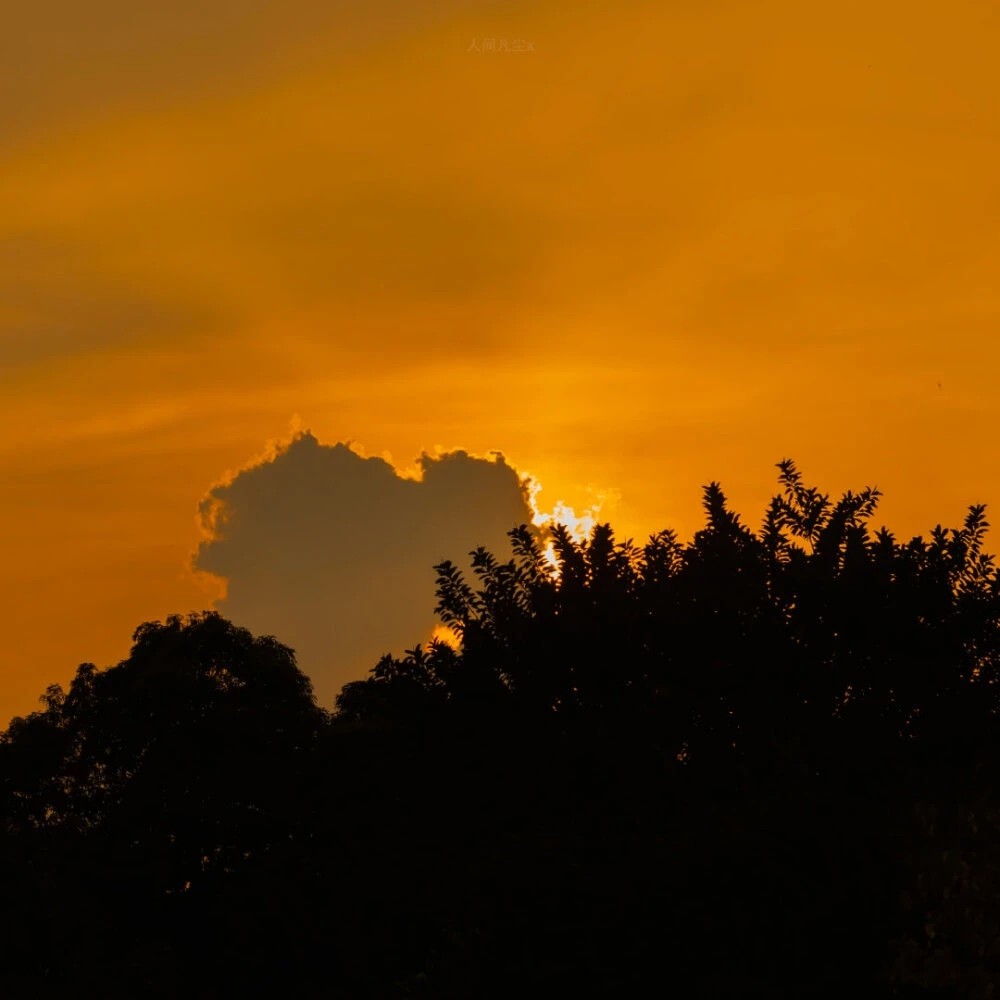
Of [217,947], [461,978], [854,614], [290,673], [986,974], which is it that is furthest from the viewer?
[290,673]

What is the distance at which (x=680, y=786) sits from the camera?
23.5m

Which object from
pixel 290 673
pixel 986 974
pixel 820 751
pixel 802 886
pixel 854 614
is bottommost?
pixel 986 974

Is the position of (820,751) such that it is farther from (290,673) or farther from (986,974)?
(290,673)

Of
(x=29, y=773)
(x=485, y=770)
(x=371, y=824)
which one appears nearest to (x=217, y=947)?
(x=29, y=773)

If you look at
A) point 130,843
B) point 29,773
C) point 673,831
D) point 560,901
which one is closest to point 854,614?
point 673,831

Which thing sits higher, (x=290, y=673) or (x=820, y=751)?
(x=290, y=673)

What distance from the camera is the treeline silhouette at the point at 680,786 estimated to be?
2009 centimetres

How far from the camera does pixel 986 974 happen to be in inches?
734

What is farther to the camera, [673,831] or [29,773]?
[29,773]

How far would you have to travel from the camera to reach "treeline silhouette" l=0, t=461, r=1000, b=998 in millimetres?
20094

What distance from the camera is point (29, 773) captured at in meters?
53.0

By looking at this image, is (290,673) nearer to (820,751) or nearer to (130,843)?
(130,843)

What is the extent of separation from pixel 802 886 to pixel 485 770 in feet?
23.6

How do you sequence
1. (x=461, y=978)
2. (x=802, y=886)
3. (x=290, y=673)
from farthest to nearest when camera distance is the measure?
(x=290, y=673)
(x=461, y=978)
(x=802, y=886)
